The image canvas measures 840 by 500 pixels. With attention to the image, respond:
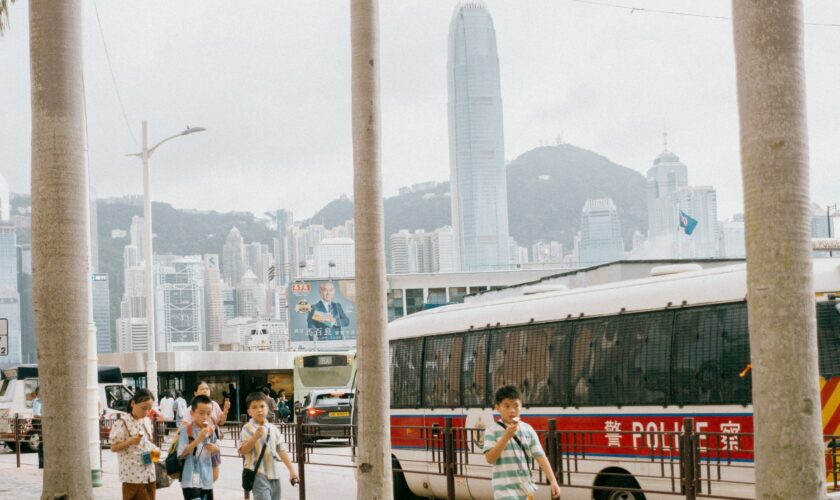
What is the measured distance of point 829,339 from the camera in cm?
1241

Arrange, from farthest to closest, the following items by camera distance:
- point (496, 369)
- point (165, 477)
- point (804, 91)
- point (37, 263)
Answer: point (496, 369) < point (165, 477) < point (37, 263) < point (804, 91)

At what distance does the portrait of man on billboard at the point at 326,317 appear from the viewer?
106062 millimetres

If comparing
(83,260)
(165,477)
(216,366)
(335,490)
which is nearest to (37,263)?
(83,260)

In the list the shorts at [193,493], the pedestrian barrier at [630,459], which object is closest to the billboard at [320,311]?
the pedestrian barrier at [630,459]

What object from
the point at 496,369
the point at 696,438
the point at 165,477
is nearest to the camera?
the point at 696,438

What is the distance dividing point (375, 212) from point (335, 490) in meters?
10.7

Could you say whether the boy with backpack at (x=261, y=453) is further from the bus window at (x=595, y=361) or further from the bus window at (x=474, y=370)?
the bus window at (x=474, y=370)

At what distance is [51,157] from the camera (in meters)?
10.5

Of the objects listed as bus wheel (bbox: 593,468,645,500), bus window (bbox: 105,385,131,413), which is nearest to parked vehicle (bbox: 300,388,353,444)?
bus window (bbox: 105,385,131,413)

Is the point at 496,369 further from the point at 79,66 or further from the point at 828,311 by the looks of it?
the point at 79,66

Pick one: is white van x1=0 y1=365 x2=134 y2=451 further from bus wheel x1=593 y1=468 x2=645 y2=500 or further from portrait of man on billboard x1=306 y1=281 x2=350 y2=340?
portrait of man on billboard x1=306 y1=281 x2=350 y2=340

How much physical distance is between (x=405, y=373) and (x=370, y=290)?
758cm

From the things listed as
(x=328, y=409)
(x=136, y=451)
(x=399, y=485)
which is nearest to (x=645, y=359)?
(x=136, y=451)

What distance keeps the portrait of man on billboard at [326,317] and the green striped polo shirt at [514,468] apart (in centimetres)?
9676
